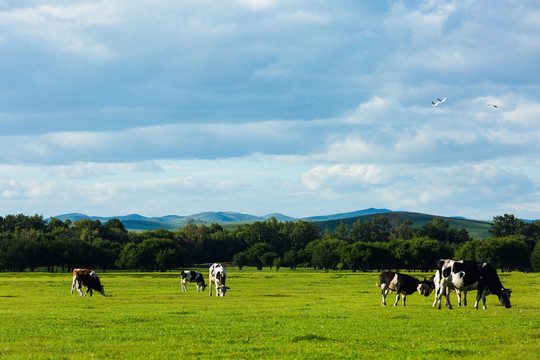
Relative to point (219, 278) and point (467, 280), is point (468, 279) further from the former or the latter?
point (219, 278)

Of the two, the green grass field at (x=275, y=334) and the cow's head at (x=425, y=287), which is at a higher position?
the cow's head at (x=425, y=287)

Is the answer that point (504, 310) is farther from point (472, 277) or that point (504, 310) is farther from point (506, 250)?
point (506, 250)

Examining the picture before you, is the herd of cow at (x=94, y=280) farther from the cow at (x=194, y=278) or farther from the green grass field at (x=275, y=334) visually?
the green grass field at (x=275, y=334)

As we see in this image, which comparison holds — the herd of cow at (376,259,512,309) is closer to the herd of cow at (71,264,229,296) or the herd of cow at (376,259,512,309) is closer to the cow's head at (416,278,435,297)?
the cow's head at (416,278,435,297)

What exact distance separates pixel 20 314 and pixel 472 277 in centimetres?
2801

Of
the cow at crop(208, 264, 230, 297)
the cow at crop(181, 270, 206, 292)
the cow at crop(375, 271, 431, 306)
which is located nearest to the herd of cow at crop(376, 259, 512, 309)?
the cow at crop(375, 271, 431, 306)

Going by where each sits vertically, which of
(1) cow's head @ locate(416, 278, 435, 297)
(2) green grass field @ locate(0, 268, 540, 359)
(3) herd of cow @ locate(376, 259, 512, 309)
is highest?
(3) herd of cow @ locate(376, 259, 512, 309)

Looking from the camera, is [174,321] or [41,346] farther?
[174,321]

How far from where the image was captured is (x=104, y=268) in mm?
166625

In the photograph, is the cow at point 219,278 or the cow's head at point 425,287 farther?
the cow at point 219,278

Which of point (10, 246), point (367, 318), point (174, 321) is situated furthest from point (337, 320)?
point (10, 246)

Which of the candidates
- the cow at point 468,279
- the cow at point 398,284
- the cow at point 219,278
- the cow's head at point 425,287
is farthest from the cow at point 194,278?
the cow at point 468,279

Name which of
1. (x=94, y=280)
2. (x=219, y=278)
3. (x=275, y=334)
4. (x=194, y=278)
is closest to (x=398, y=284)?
(x=275, y=334)

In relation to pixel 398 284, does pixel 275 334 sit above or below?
below
